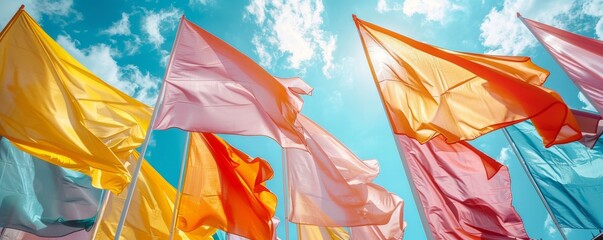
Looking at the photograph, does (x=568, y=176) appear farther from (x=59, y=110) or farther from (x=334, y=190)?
(x=59, y=110)

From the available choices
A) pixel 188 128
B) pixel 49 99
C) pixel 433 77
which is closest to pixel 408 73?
pixel 433 77

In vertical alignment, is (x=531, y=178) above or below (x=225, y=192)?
above

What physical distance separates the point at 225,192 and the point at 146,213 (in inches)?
109

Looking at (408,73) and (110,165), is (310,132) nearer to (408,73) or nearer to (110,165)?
(408,73)

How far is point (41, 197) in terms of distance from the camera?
840 cm

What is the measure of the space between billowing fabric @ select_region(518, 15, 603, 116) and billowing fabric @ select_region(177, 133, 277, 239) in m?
7.68

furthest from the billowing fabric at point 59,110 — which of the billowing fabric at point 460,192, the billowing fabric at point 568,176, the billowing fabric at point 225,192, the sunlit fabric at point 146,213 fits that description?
the billowing fabric at point 568,176

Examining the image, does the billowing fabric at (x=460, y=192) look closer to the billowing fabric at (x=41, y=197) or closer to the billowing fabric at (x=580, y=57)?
the billowing fabric at (x=580, y=57)

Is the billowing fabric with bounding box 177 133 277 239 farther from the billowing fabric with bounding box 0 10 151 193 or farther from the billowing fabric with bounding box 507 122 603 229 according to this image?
the billowing fabric with bounding box 507 122 603 229

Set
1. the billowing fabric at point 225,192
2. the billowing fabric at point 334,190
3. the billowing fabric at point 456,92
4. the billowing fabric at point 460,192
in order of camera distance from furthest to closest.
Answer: the billowing fabric at point 225,192 → the billowing fabric at point 334,190 → the billowing fabric at point 460,192 → the billowing fabric at point 456,92

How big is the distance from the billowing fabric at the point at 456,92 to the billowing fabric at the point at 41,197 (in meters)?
7.29

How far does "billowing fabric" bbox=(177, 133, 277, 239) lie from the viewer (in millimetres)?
9930

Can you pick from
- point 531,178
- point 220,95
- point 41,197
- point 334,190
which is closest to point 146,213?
point 41,197

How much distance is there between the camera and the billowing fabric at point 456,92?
7238mm
